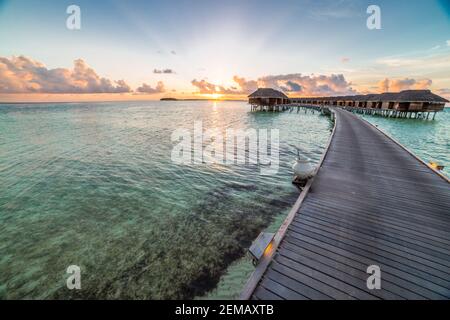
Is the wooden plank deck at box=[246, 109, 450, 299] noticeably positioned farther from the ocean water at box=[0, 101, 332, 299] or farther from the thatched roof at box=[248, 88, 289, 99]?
the thatched roof at box=[248, 88, 289, 99]

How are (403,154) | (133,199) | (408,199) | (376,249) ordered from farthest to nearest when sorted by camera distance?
(403,154)
(133,199)
(408,199)
(376,249)

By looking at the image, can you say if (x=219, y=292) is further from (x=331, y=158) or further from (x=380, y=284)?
(x=331, y=158)

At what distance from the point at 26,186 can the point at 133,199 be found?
21.4 feet

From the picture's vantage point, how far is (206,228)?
686 centimetres

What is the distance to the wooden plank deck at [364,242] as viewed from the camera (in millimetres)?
3367

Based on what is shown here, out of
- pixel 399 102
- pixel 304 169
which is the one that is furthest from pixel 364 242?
pixel 399 102

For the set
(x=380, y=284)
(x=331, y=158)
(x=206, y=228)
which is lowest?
(x=206, y=228)

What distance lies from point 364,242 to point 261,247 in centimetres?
250

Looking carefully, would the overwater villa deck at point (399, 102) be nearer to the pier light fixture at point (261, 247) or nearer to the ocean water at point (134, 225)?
the ocean water at point (134, 225)

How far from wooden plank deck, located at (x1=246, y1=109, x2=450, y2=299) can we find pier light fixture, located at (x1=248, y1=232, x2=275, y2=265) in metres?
0.22

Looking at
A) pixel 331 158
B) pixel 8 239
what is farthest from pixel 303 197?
pixel 8 239

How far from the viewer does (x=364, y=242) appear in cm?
441

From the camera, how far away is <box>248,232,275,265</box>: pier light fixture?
396 centimetres
